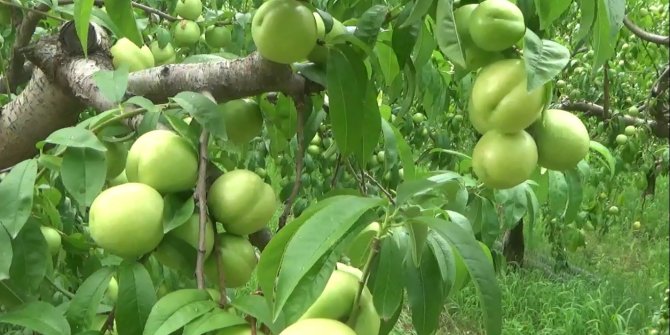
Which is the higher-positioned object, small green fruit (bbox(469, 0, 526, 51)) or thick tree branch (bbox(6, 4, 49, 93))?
small green fruit (bbox(469, 0, 526, 51))

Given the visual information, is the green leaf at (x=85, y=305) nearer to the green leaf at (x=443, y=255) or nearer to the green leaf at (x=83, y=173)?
the green leaf at (x=83, y=173)

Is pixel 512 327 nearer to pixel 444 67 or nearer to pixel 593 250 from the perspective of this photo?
pixel 593 250

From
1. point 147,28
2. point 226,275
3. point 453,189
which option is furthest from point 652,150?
point 226,275

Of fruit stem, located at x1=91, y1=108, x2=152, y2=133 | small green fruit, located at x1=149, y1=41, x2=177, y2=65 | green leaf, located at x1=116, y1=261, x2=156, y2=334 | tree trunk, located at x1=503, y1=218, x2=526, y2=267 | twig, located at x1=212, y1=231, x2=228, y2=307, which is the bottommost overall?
tree trunk, located at x1=503, y1=218, x2=526, y2=267

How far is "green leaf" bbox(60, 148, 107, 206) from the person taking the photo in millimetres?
728

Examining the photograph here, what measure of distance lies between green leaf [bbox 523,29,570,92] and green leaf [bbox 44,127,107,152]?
1.30 feet

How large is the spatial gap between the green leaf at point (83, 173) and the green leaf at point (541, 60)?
0.41m

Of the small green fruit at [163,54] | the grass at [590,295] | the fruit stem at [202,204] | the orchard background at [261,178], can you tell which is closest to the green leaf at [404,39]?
the orchard background at [261,178]

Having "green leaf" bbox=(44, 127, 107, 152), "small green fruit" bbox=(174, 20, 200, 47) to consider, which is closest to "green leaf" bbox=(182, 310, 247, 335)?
"green leaf" bbox=(44, 127, 107, 152)

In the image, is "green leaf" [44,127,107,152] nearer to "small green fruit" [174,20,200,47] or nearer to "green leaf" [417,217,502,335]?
"green leaf" [417,217,502,335]

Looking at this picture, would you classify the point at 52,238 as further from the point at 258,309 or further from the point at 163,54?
the point at 163,54

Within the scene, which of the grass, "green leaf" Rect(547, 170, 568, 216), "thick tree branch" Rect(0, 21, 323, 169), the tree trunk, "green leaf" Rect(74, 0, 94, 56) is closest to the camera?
"green leaf" Rect(74, 0, 94, 56)

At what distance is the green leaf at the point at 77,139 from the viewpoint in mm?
718

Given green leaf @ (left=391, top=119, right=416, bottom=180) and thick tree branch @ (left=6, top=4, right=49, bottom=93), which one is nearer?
green leaf @ (left=391, top=119, right=416, bottom=180)
